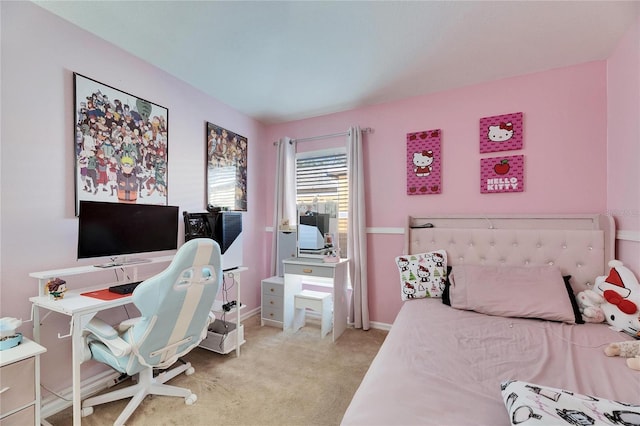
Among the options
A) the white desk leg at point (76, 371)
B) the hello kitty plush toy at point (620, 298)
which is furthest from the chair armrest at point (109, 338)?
the hello kitty plush toy at point (620, 298)

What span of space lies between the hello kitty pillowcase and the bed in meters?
0.09

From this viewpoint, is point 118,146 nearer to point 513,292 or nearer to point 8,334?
point 8,334

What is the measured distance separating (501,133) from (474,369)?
7.06 ft

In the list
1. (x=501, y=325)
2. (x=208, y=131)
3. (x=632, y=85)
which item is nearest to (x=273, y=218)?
(x=208, y=131)

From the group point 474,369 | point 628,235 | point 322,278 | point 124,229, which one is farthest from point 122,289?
point 628,235

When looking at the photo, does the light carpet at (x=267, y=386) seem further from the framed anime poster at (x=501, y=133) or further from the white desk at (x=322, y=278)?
the framed anime poster at (x=501, y=133)

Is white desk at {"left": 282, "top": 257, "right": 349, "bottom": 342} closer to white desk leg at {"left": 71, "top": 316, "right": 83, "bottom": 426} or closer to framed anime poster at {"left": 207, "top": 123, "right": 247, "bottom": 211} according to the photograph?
framed anime poster at {"left": 207, "top": 123, "right": 247, "bottom": 211}

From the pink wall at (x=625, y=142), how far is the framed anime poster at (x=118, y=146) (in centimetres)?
348

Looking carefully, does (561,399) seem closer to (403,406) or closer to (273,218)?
(403,406)

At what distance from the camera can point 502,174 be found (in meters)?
2.47

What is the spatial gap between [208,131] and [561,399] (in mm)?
3100

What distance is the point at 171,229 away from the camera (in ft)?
7.36

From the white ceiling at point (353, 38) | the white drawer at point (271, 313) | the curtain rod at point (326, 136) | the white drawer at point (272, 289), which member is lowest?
the white drawer at point (271, 313)

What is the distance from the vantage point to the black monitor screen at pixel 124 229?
67.1 inches
